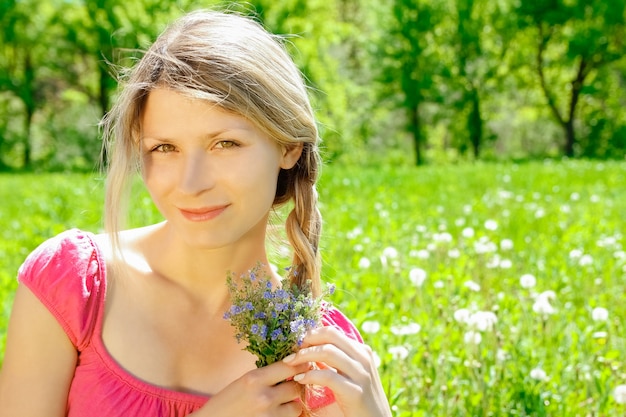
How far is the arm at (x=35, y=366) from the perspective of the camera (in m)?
2.06

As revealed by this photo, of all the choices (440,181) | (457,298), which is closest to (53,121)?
(440,181)

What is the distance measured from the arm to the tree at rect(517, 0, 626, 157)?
35165mm

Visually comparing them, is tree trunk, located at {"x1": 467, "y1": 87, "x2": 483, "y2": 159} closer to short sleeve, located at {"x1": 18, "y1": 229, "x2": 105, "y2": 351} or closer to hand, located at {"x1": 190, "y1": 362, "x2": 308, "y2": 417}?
short sleeve, located at {"x1": 18, "y1": 229, "x2": 105, "y2": 351}

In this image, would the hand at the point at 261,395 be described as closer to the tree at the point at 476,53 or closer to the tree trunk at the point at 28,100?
the tree trunk at the point at 28,100

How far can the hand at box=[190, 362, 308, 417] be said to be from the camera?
5.82 feet

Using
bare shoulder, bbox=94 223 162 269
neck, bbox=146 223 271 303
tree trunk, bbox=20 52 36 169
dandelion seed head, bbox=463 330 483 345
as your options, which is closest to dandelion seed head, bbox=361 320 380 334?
dandelion seed head, bbox=463 330 483 345

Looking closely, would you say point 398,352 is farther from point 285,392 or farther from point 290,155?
point 285,392

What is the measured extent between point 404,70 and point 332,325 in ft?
112

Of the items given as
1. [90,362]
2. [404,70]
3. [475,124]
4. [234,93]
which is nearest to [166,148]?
[234,93]

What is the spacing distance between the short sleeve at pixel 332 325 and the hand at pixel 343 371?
187 millimetres

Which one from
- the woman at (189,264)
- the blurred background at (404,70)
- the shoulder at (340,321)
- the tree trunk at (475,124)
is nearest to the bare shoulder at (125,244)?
the woman at (189,264)

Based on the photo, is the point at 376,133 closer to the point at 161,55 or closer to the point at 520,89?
the point at 520,89

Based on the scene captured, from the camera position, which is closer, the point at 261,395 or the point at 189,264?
the point at 261,395

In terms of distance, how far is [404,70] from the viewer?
1405 inches
